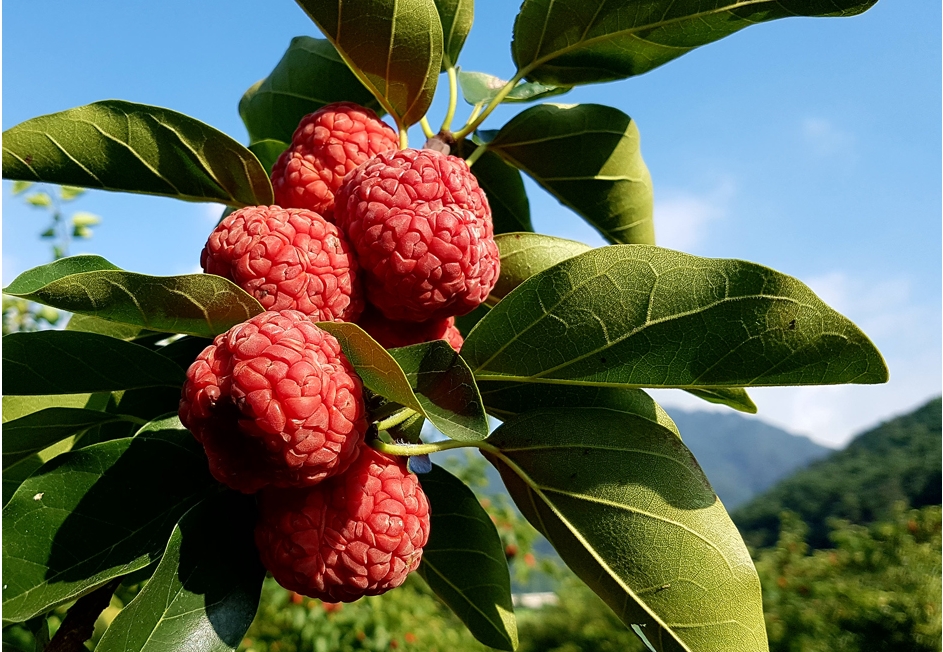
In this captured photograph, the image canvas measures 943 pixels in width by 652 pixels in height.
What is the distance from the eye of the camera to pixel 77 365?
855mm

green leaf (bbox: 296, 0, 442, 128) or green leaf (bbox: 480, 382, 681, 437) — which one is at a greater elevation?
green leaf (bbox: 296, 0, 442, 128)

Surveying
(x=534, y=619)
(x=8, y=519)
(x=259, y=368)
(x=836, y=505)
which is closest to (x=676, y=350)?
(x=259, y=368)

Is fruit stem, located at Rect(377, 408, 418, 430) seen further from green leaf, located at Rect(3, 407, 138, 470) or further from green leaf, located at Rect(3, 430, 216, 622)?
green leaf, located at Rect(3, 407, 138, 470)

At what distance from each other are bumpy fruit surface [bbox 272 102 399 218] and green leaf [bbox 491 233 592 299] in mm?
196

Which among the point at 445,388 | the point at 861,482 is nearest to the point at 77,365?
the point at 445,388

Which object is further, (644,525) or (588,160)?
(588,160)

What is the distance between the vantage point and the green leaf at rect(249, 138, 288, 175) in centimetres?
107

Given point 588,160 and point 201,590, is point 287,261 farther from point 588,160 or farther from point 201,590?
point 588,160

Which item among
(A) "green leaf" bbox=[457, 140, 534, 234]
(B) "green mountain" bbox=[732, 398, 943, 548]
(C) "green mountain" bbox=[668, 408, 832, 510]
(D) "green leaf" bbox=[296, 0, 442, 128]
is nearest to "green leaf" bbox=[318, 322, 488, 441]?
(D) "green leaf" bbox=[296, 0, 442, 128]

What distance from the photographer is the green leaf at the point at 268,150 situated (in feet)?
3.50

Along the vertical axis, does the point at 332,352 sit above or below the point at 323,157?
below

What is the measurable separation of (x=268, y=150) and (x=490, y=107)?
0.33m

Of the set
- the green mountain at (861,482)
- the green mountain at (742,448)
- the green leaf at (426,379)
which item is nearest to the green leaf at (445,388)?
the green leaf at (426,379)

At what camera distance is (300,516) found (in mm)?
719
